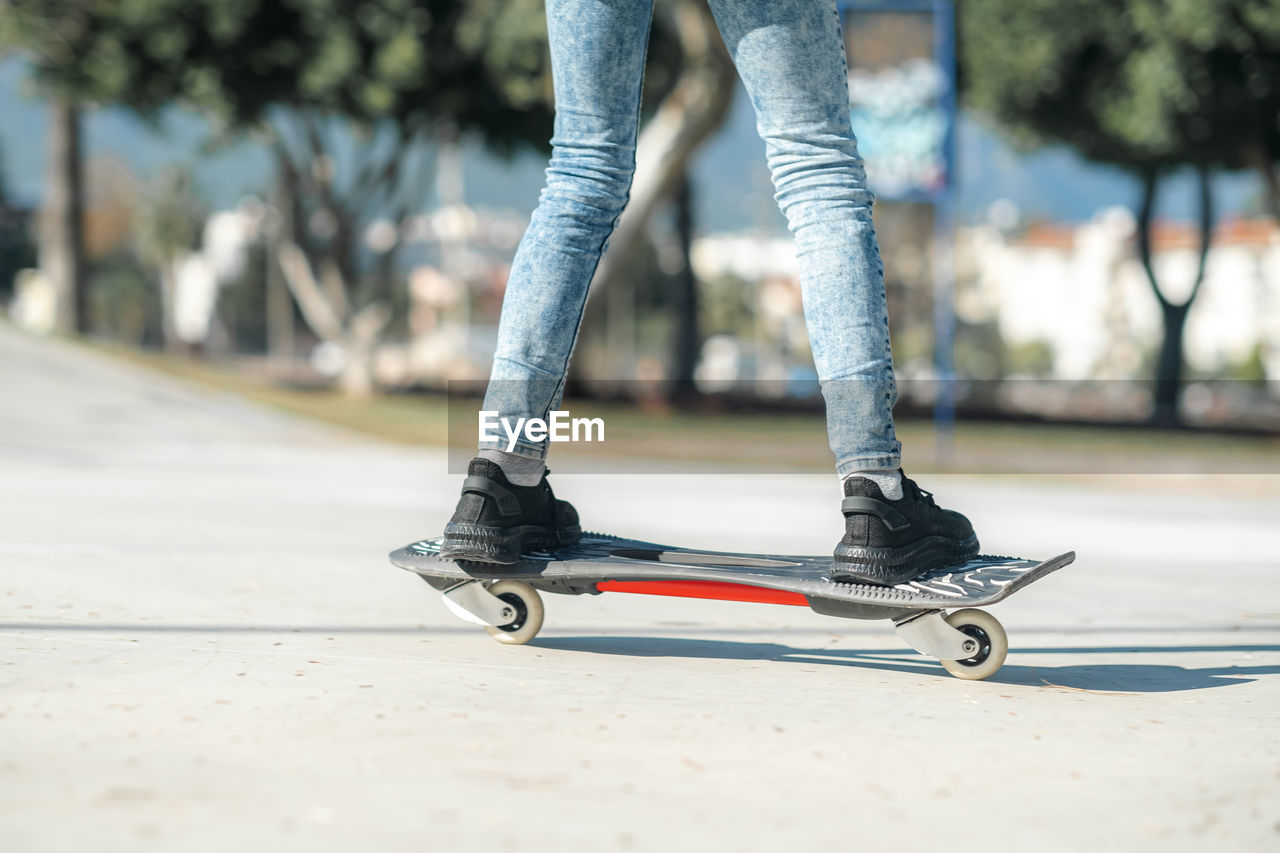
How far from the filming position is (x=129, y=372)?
57.8 feet

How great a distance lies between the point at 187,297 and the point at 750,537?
517ft

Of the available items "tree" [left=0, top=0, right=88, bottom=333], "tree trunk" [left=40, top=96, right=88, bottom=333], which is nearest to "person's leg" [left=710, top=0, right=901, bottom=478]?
"tree" [left=0, top=0, right=88, bottom=333]

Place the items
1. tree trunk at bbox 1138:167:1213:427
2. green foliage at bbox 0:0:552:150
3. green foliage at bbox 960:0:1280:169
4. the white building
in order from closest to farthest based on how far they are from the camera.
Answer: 1. green foliage at bbox 960:0:1280:169
2. green foliage at bbox 0:0:552:150
3. tree trunk at bbox 1138:167:1213:427
4. the white building

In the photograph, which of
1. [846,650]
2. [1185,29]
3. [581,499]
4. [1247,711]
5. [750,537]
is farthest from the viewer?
[1185,29]

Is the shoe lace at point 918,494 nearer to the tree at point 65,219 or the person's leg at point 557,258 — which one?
the person's leg at point 557,258

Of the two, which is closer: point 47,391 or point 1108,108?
point 47,391

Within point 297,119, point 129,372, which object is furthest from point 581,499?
point 297,119

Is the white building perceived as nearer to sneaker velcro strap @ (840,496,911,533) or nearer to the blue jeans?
the blue jeans

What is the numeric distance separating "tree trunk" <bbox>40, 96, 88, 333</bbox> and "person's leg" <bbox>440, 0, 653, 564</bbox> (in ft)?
76.8

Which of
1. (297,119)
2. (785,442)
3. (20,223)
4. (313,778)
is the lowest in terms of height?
(313,778)

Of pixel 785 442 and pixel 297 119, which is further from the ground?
pixel 297 119

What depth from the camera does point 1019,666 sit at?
3.26m

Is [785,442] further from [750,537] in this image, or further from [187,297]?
[187,297]

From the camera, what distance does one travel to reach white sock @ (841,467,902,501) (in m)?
2.96
